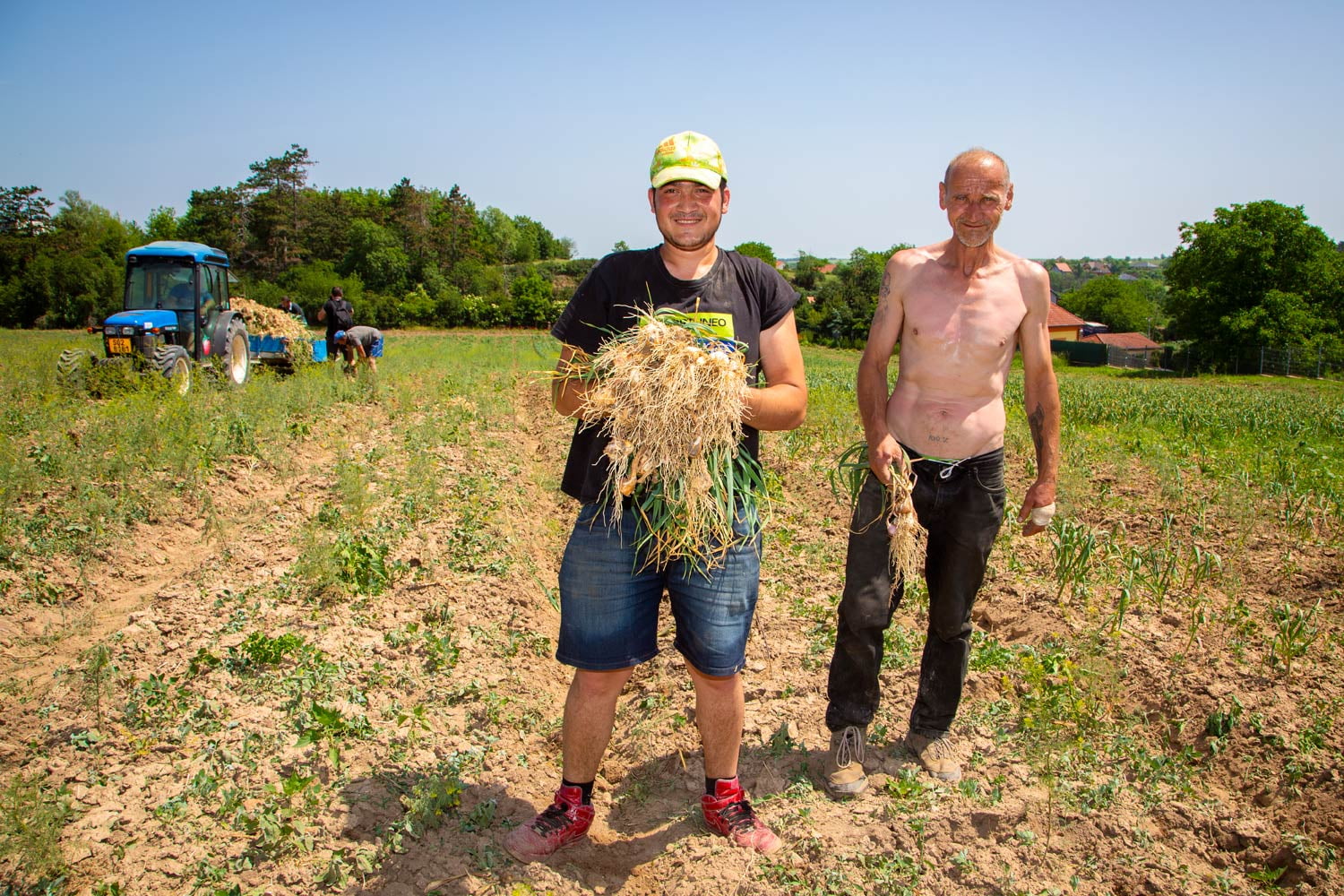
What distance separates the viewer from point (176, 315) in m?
10.9

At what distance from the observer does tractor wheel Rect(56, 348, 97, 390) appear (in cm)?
952

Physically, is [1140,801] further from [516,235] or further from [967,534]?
[516,235]

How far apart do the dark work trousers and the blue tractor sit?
9.63m

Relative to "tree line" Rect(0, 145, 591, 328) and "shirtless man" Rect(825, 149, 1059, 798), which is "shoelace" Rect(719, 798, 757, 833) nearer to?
"shirtless man" Rect(825, 149, 1059, 798)

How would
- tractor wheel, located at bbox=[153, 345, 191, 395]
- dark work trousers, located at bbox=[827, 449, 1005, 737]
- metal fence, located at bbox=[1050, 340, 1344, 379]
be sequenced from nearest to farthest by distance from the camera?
dark work trousers, located at bbox=[827, 449, 1005, 737] < tractor wheel, located at bbox=[153, 345, 191, 395] < metal fence, located at bbox=[1050, 340, 1344, 379]

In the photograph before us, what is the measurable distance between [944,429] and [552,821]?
6.01ft

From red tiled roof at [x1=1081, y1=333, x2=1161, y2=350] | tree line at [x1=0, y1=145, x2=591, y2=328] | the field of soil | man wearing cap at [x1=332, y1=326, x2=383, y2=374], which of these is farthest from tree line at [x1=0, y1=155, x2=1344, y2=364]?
the field of soil

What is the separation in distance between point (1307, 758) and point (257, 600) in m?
4.66

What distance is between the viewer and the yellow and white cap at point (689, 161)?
223 centimetres

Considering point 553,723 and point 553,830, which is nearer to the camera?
point 553,830

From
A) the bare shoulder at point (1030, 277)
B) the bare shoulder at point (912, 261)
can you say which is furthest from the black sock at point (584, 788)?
the bare shoulder at point (1030, 277)

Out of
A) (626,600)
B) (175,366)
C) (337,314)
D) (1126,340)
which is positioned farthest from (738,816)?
(1126,340)

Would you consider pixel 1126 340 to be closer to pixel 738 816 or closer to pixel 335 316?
pixel 335 316

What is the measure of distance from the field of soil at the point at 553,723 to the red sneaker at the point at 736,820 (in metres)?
0.07
